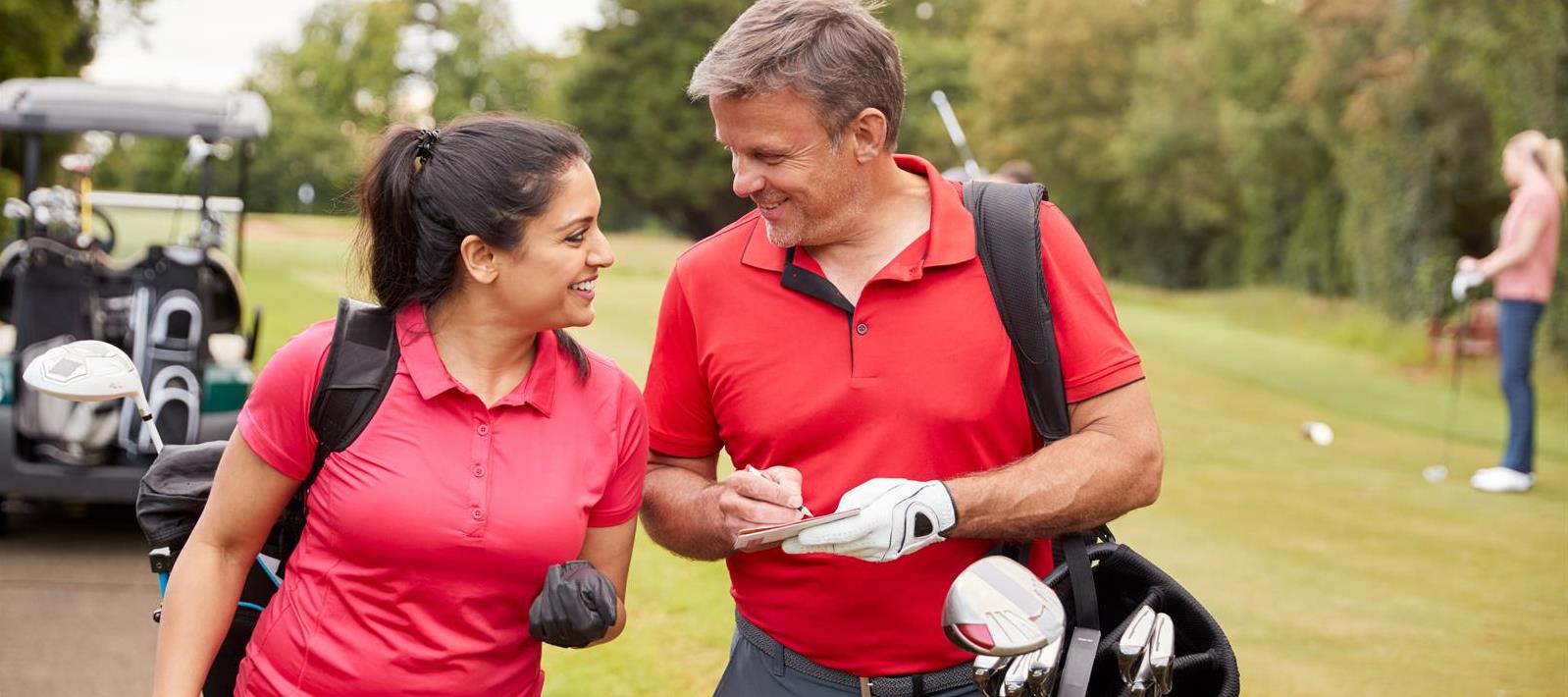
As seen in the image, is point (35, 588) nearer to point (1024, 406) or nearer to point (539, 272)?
point (539, 272)

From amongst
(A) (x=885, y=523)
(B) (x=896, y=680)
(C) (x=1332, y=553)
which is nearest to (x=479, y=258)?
(A) (x=885, y=523)

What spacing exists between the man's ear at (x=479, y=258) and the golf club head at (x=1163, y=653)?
4.24ft

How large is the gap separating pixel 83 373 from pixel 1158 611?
203 cm

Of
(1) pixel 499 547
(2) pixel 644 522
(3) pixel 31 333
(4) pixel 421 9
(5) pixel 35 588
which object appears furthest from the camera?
(4) pixel 421 9

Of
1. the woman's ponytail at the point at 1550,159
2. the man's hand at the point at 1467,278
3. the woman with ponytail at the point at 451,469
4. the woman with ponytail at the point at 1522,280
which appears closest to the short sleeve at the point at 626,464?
the woman with ponytail at the point at 451,469

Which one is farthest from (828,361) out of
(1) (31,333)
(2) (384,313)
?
(1) (31,333)

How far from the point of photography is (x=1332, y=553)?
28.2 feet

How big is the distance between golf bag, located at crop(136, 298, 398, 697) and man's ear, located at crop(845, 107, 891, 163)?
902 millimetres

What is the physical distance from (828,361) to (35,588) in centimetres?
604

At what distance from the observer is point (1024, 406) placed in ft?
8.96

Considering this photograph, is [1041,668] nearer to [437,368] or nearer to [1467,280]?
[437,368]

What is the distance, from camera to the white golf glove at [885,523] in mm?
2396

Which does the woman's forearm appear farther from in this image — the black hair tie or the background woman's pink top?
the background woman's pink top

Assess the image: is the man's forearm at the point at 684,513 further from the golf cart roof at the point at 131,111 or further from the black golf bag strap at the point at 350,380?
the golf cart roof at the point at 131,111
